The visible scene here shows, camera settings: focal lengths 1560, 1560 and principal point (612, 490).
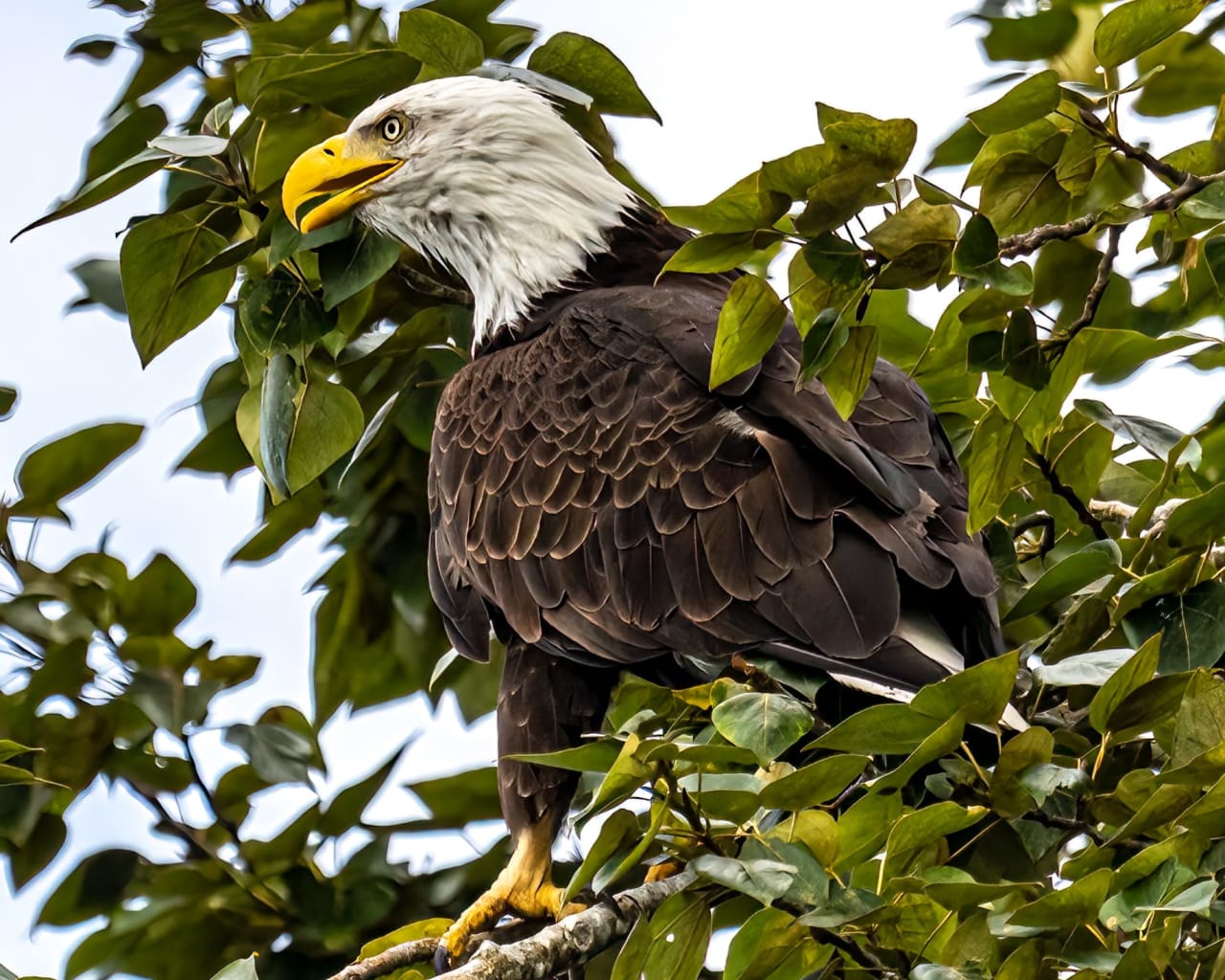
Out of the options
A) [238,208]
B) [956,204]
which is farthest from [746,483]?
[238,208]

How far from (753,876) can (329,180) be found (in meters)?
2.33

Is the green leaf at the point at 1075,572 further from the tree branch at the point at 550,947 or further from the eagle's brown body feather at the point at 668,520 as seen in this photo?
the tree branch at the point at 550,947

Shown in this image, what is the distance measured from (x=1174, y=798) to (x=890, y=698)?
2.82 feet

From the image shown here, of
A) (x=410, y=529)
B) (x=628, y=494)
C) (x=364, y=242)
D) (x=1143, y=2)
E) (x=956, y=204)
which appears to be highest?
(x=1143, y=2)

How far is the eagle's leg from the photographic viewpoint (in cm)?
326

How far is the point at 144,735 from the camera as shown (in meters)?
3.36

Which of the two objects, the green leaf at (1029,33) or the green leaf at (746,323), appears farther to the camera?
the green leaf at (1029,33)

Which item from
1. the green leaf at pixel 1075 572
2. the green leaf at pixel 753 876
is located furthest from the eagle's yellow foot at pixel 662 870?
the green leaf at pixel 753 876

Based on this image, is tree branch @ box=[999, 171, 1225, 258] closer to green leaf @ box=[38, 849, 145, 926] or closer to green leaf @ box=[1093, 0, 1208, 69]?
green leaf @ box=[1093, 0, 1208, 69]

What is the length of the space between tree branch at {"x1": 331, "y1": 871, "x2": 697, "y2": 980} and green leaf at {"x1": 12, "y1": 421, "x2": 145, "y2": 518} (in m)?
1.35

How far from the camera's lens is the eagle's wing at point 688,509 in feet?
9.50

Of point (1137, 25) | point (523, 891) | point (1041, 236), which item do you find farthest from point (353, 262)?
point (1137, 25)

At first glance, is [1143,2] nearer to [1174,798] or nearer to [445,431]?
[1174,798]

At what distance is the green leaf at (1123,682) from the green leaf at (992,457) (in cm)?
56
